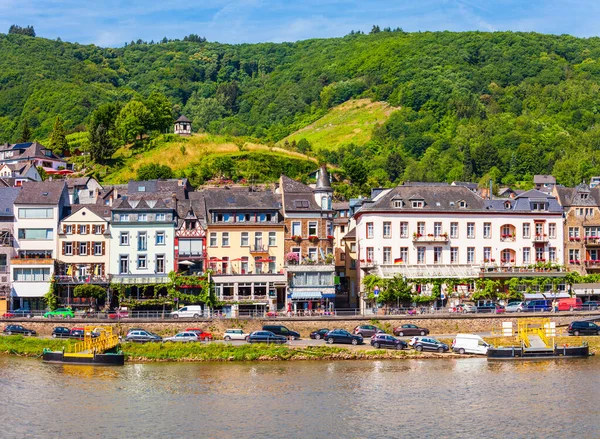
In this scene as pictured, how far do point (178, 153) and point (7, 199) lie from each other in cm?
5893

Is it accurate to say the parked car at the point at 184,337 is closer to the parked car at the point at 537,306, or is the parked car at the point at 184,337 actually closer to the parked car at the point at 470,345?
the parked car at the point at 470,345

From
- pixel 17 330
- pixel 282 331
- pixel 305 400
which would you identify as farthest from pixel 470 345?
pixel 17 330

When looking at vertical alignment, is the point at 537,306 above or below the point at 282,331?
above

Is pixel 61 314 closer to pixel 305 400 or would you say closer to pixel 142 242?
pixel 142 242

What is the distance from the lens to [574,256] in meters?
90.9

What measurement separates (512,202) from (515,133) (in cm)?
10960

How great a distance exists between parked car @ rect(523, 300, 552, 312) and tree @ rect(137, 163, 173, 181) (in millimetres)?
60285

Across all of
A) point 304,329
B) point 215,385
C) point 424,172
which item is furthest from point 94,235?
point 424,172

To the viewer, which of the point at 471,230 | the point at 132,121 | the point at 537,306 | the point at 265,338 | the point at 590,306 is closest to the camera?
the point at 265,338

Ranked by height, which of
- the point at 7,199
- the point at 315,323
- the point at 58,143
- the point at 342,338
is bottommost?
the point at 342,338

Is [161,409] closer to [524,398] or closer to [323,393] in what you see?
[323,393]

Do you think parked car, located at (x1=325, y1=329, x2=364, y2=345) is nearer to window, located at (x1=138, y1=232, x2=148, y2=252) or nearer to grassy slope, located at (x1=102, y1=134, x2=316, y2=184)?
window, located at (x1=138, y1=232, x2=148, y2=252)

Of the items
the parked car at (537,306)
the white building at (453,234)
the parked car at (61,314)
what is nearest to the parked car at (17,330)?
the parked car at (61,314)

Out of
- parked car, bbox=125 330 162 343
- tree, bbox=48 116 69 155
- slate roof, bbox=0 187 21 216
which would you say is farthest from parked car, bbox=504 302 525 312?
tree, bbox=48 116 69 155
